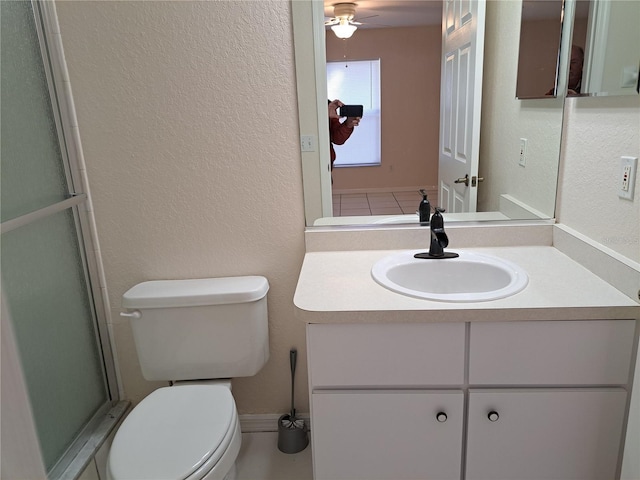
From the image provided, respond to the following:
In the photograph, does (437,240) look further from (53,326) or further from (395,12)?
(53,326)

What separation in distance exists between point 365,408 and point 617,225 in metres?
0.87

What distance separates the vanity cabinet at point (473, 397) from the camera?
1.28m

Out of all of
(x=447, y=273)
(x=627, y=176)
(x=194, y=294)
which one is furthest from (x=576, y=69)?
(x=194, y=294)

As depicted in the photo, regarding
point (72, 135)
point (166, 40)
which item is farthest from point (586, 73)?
point (72, 135)

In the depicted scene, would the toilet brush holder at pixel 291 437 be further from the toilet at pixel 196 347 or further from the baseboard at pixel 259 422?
the toilet at pixel 196 347

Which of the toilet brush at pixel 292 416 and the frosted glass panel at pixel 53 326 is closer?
the frosted glass panel at pixel 53 326

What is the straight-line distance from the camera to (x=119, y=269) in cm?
187

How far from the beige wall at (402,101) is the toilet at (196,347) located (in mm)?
584

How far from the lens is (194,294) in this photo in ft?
5.54

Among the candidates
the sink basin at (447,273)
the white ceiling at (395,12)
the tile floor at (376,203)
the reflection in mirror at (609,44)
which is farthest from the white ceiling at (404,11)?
the sink basin at (447,273)

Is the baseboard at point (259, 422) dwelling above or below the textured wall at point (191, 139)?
below

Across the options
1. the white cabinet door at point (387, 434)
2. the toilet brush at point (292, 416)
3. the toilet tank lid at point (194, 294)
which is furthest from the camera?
Result: the toilet brush at point (292, 416)

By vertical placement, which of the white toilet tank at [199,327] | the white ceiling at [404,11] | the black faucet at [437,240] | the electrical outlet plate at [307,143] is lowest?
the white toilet tank at [199,327]

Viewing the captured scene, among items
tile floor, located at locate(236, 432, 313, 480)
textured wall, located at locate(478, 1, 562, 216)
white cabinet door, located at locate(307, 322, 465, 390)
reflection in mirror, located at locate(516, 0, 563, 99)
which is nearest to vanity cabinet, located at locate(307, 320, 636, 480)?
white cabinet door, located at locate(307, 322, 465, 390)
